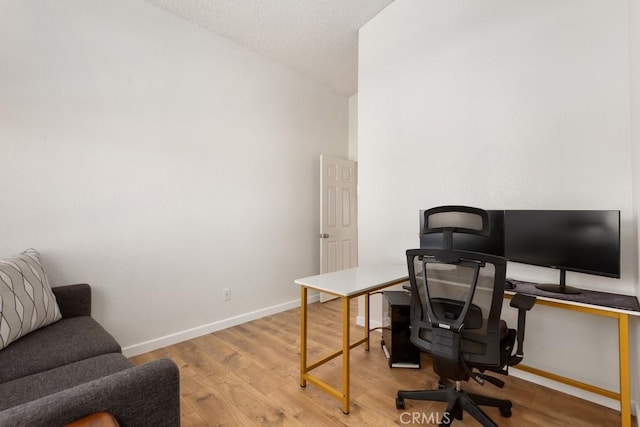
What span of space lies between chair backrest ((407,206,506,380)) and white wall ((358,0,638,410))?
2.95 feet

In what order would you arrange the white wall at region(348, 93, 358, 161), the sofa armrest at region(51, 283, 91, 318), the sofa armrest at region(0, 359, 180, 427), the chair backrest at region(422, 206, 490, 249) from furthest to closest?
the white wall at region(348, 93, 358, 161) < the sofa armrest at region(51, 283, 91, 318) < the chair backrest at region(422, 206, 490, 249) < the sofa armrest at region(0, 359, 180, 427)

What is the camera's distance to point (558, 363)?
6.79 feet

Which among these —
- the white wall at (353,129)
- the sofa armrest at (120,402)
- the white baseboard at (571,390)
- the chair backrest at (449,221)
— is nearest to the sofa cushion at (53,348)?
the sofa armrest at (120,402)

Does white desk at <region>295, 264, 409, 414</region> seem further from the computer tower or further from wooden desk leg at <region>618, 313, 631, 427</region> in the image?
wooden desk leg at <region>618, 313, 631, 427</region>

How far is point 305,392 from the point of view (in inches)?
81.4

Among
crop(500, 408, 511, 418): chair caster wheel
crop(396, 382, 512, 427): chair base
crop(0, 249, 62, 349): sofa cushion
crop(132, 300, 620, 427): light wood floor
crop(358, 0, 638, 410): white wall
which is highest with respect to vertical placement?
crop(358, 0, 638, 410): white wall

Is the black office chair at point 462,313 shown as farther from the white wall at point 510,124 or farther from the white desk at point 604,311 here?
the white wall at point 510,124

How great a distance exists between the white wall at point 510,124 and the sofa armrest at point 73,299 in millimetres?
2505

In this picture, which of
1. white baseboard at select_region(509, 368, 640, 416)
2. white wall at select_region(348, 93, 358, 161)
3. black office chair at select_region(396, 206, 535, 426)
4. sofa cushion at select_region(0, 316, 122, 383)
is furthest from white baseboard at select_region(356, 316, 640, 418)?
white wall at select_region(348, 93, 358, 161)

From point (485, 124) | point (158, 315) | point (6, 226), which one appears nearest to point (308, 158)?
point (485, 124)

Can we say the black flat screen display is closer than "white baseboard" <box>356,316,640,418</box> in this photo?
Yes

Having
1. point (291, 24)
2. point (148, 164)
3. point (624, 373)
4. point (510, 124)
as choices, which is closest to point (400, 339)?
point (624, 373)

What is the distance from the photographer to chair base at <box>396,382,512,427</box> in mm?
1607

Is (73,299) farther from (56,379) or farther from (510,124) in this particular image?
(510,124)
